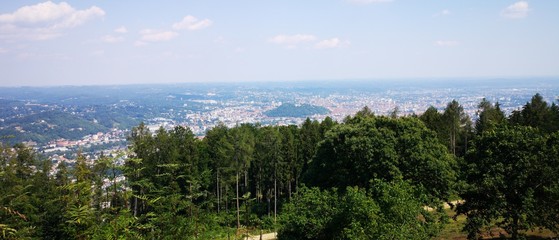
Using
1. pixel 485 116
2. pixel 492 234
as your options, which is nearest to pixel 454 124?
pixel 485 116

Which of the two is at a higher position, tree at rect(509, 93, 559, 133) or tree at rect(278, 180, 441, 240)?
tree at rect(509, 93, 559, 133)

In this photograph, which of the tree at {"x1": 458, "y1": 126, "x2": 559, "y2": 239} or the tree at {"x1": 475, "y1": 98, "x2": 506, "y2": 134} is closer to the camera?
the tree at {"x1": 458, "y1": 126, "x2": 559, "y2": 239}

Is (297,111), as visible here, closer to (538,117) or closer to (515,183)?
(538,117)

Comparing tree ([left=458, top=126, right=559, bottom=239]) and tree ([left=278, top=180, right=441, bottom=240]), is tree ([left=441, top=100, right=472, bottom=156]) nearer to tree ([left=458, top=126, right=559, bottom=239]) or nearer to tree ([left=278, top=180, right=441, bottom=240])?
tree ([left=458, top=126, right=559, bottom=239])

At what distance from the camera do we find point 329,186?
74.4ft

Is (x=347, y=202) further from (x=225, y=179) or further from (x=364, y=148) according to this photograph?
(x=225, y=179)

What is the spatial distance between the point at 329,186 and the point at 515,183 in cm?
1022

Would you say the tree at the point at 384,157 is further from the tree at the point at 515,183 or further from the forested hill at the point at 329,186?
the tree at the point at 515,183

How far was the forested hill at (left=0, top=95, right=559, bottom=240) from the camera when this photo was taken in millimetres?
8469

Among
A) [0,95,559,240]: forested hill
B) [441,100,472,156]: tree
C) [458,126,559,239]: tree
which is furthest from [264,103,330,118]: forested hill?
[458,126,559,239]: tree

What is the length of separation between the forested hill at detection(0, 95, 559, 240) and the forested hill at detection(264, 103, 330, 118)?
139m

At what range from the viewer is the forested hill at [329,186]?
847cm

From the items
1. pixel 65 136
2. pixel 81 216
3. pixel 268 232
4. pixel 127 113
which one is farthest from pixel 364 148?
pixel 127 113

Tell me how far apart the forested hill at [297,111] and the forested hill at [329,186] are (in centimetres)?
13909
